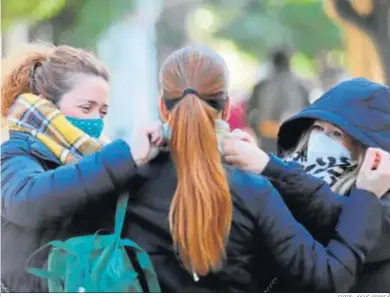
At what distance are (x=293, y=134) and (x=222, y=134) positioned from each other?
0.45m

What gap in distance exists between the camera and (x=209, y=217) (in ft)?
7.60

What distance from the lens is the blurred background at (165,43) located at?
3480 millimetres

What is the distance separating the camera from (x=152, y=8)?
5.50 meters

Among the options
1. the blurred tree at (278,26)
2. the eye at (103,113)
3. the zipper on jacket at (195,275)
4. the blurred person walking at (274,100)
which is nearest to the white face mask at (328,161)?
the zipper on jacket at (195,275)

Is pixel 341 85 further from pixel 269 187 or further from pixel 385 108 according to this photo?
pixel 269 187

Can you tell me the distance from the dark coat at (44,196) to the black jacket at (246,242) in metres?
0.08

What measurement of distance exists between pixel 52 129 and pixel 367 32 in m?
2.40

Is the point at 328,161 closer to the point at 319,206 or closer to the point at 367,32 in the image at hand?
the point at 319,206

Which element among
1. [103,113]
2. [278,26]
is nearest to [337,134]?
[103,113]

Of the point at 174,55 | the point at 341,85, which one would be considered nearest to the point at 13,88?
the point at 174,55

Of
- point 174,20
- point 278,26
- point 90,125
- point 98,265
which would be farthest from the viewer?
point 278,26

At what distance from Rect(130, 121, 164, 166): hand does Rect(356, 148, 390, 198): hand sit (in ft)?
1.84

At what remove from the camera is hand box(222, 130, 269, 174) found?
2389 millimetres

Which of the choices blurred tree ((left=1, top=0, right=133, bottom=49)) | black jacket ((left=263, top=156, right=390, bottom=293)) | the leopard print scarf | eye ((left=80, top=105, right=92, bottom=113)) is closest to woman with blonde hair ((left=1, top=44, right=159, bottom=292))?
eye ((left=80, top=105, right=92, bottom=113))
